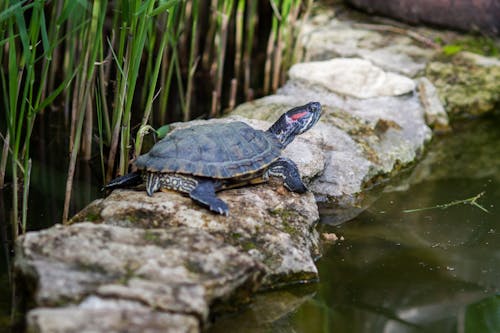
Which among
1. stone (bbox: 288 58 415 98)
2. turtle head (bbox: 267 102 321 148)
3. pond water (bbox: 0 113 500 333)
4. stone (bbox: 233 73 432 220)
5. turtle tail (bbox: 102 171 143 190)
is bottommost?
pond water (bbox: 0 113 500 333)

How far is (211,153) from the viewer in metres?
3.12

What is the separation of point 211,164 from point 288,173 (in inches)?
18.6

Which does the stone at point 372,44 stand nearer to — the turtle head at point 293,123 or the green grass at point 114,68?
the green grass at point 114,68

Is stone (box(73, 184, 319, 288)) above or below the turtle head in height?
below

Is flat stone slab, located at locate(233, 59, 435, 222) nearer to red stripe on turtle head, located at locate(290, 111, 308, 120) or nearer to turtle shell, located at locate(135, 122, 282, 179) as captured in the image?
red stripe on turtle head, located at locate(290, 111, 308, 120)

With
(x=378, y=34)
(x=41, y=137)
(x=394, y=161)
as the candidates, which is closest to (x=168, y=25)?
(x=41, y=137)

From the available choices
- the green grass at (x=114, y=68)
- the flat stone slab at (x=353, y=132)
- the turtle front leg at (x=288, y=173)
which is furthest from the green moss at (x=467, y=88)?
the turtle front leg at (x=288, y=173)

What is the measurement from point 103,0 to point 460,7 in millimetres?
3688

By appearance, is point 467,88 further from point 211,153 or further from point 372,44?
point 211,153

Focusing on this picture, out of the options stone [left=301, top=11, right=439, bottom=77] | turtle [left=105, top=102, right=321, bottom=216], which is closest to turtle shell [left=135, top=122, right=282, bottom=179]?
turtle [left=105, top=102, right=321, bottom=216]

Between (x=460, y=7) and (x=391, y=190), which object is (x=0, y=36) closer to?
(x=391, y=190)

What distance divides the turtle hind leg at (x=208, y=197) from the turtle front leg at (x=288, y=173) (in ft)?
1.37

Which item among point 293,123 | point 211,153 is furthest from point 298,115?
point 211,153

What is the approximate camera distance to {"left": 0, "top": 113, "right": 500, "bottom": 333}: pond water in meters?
2.79
